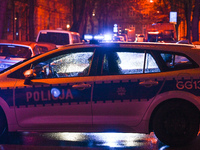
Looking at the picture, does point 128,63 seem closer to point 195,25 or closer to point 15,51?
point 15,51

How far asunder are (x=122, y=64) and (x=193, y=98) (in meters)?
1.14

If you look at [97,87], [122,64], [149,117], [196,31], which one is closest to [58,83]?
[97,87]

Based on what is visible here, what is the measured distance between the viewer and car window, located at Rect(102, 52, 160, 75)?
6.62 m

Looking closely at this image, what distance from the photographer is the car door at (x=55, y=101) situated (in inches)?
256

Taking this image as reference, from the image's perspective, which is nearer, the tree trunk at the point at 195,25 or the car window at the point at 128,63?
the car window at the point at 128,63

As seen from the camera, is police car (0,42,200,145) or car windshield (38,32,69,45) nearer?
police car (0,42,200,145)

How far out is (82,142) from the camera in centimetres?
693

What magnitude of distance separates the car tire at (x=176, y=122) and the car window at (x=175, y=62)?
528 mm

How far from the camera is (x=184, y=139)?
652 centimetres

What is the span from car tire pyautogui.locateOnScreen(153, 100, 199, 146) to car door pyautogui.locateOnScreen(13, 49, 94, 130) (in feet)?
3.38

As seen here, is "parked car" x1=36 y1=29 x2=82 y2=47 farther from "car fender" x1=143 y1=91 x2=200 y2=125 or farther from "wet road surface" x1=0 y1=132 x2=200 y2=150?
"car fender" x1=143 y1=91 x2=200 y2=125

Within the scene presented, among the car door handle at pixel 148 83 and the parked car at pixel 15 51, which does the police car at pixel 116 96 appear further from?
the parked car at pixel 15 51

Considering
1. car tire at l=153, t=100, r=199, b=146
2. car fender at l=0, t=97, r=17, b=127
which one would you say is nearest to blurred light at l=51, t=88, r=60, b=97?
car fender at l=0, t=97, r=17, b=127

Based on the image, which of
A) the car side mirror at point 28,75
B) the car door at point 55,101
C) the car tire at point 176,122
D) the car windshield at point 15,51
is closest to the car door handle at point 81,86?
the car door at point 55,101
